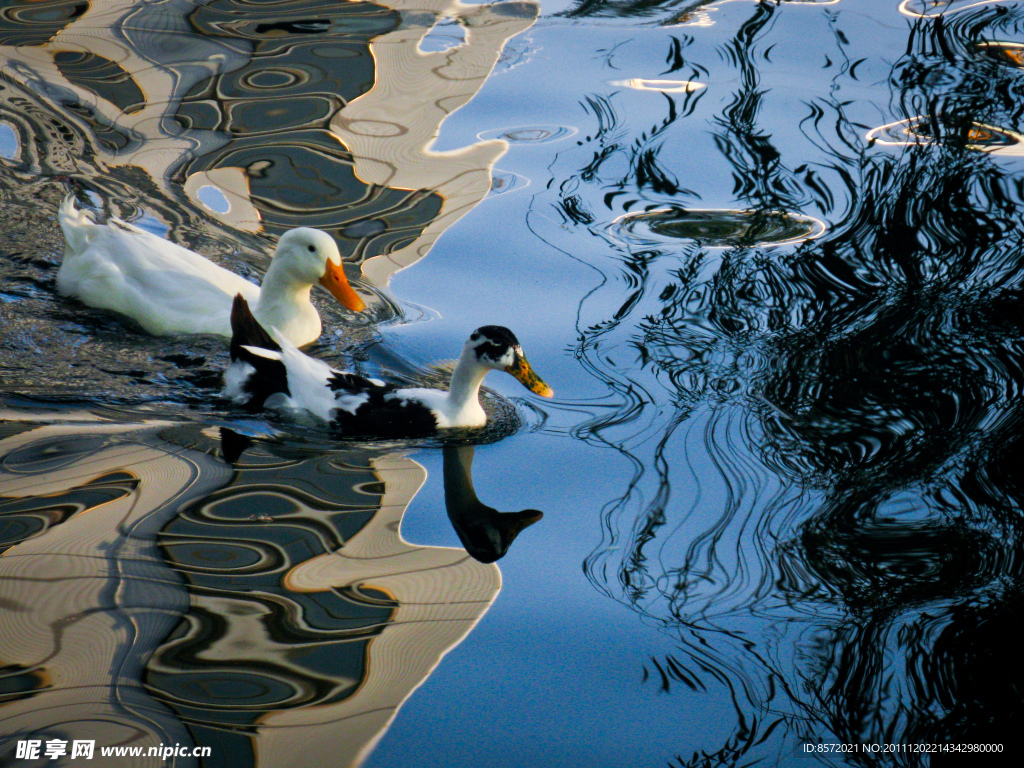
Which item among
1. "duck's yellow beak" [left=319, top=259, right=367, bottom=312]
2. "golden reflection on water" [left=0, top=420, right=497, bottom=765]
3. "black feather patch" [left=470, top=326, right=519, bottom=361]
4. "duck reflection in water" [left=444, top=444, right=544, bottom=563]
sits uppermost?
"black feather patch" [left=470, top=326, right=519, bottom=361]

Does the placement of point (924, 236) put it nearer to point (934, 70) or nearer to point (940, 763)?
point (934, 70)

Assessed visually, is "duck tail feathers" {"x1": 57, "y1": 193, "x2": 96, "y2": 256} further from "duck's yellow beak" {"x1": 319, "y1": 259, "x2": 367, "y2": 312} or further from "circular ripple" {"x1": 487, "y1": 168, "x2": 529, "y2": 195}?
"circular ripple" {"x1": 487, "y1": 168, "x2": 529, "y2": 195}

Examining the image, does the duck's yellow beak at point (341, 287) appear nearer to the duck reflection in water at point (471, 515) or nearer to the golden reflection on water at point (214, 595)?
the duck reflection in water at point (471, 515)

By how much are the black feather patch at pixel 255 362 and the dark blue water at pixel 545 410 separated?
171mm

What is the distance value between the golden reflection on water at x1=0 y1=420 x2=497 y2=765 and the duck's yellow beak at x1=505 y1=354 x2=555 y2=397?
0.67 m

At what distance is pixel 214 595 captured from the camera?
3.09 metres

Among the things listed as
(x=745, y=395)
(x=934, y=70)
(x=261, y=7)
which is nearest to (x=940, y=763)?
(x=745, y=395)

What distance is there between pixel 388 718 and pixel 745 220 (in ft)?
13.5

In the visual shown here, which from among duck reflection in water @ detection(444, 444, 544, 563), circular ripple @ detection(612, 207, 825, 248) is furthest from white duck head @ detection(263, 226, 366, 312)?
circular ripple @ detection(612, 207, 825, 248)

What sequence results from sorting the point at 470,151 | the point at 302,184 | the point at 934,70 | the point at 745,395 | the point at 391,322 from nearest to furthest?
the point at 745,395, the point at 391,322, the point at 302,184, the point at 470,151, the point at 934,70

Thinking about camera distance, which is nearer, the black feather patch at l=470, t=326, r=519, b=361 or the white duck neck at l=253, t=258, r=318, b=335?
the black feather patch at l=470, t=326, r=519, b=361

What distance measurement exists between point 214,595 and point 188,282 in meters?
2.38

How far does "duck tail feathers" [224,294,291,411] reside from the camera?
14.6ft

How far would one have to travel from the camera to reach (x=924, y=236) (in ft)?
18.7
